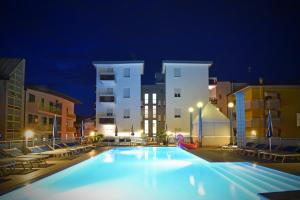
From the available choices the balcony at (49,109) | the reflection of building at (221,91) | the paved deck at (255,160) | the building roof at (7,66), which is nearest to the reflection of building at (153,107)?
the reflection of building at (221,91)

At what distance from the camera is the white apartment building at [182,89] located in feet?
156

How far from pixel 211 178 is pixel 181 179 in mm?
1216

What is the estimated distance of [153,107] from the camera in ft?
211

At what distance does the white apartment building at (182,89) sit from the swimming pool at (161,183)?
3044 centimetres

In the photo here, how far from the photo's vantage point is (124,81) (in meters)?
49.1

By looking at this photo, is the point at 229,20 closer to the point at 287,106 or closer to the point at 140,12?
the point at 140,12

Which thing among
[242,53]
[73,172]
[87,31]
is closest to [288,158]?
[73,172]

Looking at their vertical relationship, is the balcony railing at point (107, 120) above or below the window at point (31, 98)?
below

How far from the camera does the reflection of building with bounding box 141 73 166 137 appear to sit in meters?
63.8

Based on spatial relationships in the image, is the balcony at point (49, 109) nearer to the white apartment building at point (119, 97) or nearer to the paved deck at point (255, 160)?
the white apartment building at point (119, 97)

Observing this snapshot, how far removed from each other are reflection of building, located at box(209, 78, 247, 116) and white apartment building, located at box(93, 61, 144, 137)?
44.8 ft

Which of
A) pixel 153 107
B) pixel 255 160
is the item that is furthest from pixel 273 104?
pixel 153 107

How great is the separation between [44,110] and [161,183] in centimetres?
2975

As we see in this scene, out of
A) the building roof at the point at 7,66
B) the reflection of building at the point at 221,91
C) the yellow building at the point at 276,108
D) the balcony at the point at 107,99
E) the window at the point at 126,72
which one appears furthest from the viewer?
the reflection of building at the point at 221,91
